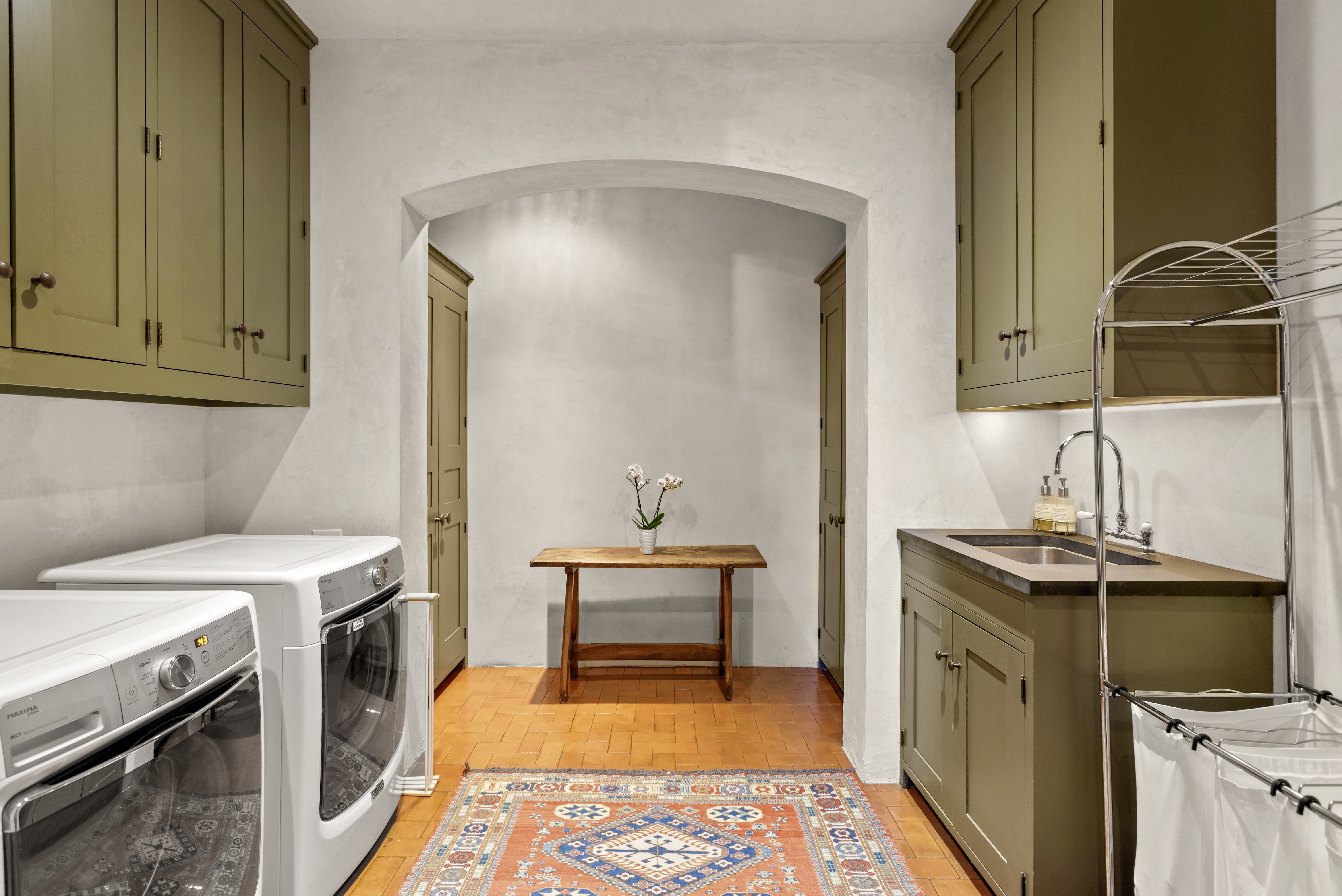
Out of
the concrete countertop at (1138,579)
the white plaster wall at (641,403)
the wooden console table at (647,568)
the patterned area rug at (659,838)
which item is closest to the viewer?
the concrete countertop at (1138,579)

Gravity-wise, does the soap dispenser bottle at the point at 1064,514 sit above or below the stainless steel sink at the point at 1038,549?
above

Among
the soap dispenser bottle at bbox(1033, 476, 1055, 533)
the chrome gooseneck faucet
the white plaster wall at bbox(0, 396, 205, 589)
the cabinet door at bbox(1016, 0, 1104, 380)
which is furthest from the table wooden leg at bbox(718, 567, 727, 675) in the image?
the white plaster wall at bbox(0, 396, 205, 589)

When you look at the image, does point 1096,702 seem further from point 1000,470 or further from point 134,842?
point 134,842

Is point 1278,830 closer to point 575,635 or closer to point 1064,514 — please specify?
point 1064,514

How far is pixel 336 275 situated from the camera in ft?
9.20

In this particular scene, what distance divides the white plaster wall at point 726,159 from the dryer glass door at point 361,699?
64cm

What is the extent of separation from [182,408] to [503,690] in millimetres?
2031

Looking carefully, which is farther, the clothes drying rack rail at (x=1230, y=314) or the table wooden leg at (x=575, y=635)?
the table wooden leg at (x=575, y=635)

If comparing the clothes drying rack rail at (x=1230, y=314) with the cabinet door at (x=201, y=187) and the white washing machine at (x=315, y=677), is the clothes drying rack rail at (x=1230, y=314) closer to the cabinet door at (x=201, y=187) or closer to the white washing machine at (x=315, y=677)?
the white washing machine at (x=315, y=677)

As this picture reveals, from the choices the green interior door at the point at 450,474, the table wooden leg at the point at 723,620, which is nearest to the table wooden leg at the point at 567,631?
the green interior door at the point at 450,474

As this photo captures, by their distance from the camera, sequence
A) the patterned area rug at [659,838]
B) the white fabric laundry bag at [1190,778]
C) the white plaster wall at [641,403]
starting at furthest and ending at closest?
the white plaster wall at [641,403] < the patterned area rug at [659,838] < the white fabric laundry bag at [1190,778]

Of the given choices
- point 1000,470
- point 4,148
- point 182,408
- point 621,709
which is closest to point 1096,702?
point 1000,470

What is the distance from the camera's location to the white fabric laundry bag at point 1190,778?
1.42 m

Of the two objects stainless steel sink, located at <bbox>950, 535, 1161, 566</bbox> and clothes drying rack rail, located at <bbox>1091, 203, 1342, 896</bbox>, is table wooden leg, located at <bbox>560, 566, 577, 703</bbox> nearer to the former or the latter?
stainless steel sink, located at <bbox>950, 535, 1161, 566</bbox>
